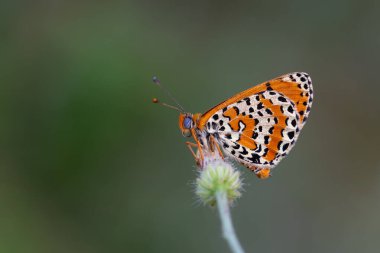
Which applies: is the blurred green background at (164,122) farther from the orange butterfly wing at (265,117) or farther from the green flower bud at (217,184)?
the green flower bud at (217,184)

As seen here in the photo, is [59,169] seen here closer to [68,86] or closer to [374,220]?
[68,86]

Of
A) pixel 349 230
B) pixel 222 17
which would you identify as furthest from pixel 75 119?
pixel 349 230

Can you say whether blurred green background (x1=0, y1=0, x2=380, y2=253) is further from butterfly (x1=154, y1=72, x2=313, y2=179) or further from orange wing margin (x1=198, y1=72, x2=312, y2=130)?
orange wing margin (x1=198, y1=72, x2=312, y2=130)

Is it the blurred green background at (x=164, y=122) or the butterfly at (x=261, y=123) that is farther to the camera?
the blurred green background at (x=164, y=122)

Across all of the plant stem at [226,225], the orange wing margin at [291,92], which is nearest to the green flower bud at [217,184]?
the plant stem at [226,225]

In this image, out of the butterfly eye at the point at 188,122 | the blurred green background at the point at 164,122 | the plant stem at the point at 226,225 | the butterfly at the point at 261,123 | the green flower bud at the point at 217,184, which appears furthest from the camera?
the blurred green background at the point at 164,122

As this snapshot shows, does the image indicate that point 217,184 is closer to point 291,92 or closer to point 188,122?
point 188,122
